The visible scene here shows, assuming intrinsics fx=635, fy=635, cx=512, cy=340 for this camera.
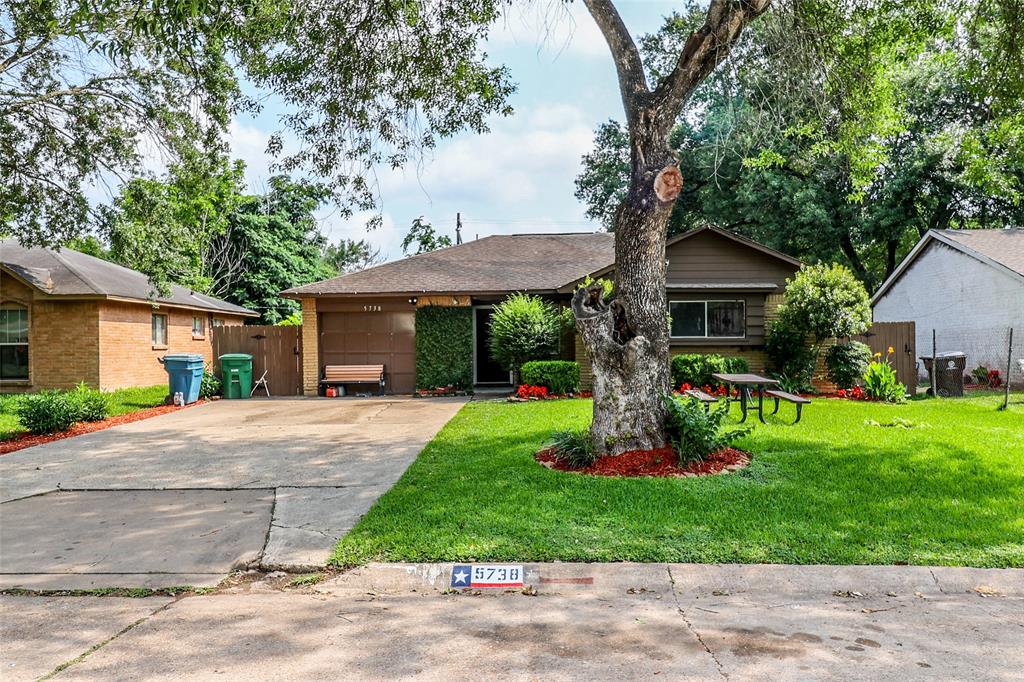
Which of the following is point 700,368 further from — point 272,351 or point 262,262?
point 262,262

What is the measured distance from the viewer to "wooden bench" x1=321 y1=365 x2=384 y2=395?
16984mm

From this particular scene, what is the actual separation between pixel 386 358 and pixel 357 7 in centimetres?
1008

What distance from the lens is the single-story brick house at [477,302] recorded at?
50.9 feet

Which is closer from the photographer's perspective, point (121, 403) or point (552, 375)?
point (552, 375)

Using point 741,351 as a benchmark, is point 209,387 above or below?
below

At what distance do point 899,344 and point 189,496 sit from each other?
1544cm

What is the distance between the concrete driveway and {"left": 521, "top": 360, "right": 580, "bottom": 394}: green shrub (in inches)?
126

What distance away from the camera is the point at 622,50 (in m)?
7.66

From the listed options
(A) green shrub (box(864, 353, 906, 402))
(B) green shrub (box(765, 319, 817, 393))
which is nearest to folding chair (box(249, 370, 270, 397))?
(B) green shrub (box(765, 319, 817, 393))

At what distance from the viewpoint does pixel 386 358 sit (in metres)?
17.5

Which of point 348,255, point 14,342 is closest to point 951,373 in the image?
point 14,342

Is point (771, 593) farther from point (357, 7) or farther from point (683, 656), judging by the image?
point (357, 7)

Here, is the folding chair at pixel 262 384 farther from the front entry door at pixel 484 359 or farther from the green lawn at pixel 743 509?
the green lawn at pixel 743 509

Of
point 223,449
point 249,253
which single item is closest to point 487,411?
point 223,449
